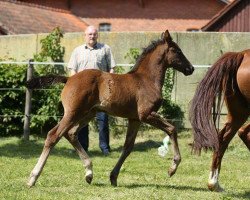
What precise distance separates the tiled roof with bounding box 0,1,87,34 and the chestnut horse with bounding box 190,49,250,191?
14.5 metres

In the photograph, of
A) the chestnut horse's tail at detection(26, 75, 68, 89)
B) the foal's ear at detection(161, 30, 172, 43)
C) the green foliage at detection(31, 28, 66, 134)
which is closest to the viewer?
the chestnut horse's tail at detection(26, 75, 68, 89)

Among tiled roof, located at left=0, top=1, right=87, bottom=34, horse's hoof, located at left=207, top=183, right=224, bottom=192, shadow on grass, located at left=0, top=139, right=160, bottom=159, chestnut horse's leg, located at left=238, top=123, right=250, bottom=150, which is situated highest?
tiled roof, located at left=0, top=1, right=87, bottom=34

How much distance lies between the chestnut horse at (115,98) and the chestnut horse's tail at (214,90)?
561mm

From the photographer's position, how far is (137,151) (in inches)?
456

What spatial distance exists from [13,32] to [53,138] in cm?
1404

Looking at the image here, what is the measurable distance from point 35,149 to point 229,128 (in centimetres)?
523

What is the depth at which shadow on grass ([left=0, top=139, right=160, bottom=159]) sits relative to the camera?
1073 cm

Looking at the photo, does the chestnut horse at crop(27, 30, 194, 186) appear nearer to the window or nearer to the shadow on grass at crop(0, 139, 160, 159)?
the shadow on grass at crop(0, 139, 160, 159)

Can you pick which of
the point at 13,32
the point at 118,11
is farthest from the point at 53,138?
the point at 118,11

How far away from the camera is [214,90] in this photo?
22.9 feet

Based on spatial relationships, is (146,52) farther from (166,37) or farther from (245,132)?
(245,132)

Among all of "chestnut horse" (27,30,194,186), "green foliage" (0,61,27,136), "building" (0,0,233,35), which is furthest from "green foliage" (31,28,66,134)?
"building" (0,0,233,35)

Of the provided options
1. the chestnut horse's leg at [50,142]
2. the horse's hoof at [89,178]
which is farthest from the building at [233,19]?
the chestnut horse's leg at [50,142]

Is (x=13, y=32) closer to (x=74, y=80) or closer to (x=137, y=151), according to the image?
(x=137, y=151)
